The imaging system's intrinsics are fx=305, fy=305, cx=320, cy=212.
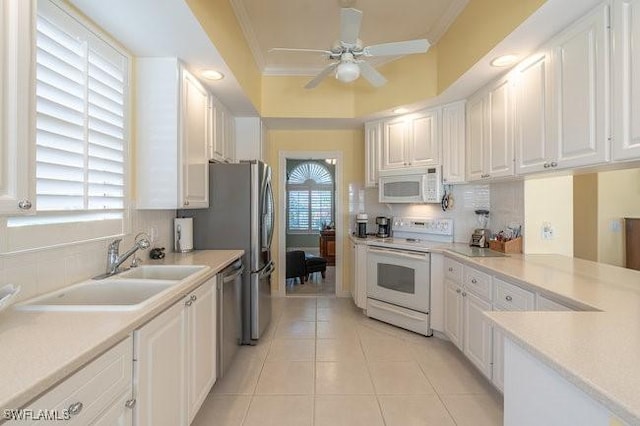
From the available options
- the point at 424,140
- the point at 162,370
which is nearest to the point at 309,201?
the point at 424,140

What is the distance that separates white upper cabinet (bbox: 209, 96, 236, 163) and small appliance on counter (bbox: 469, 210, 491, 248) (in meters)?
2.66

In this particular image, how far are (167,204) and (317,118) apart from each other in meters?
2.26

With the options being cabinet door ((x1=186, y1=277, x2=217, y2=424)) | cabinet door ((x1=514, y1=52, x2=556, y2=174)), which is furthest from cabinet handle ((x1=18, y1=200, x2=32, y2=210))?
→ cabinet door ((x1=514, y1=52, x2=556, y2=174))

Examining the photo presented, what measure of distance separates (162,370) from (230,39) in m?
2.36

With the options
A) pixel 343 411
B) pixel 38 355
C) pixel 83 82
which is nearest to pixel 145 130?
pixel 83 82

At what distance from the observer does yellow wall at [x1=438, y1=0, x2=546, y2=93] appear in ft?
6.14

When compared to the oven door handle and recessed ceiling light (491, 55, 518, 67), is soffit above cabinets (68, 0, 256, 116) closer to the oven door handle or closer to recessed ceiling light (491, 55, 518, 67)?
recessed ceiling light (491, 55, 518, 67)

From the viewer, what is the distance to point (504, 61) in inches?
90.1

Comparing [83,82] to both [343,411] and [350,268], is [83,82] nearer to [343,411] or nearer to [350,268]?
[343,411]

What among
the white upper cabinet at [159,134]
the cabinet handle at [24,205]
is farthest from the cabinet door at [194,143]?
the cabinet handle at [24,205]

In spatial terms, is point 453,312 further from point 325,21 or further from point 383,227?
point 325,21

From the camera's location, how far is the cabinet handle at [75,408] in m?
0.82

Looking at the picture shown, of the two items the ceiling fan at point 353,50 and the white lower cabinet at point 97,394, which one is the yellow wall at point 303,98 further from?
the white lower cabinet at point 97,394

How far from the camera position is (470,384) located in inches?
88.3
